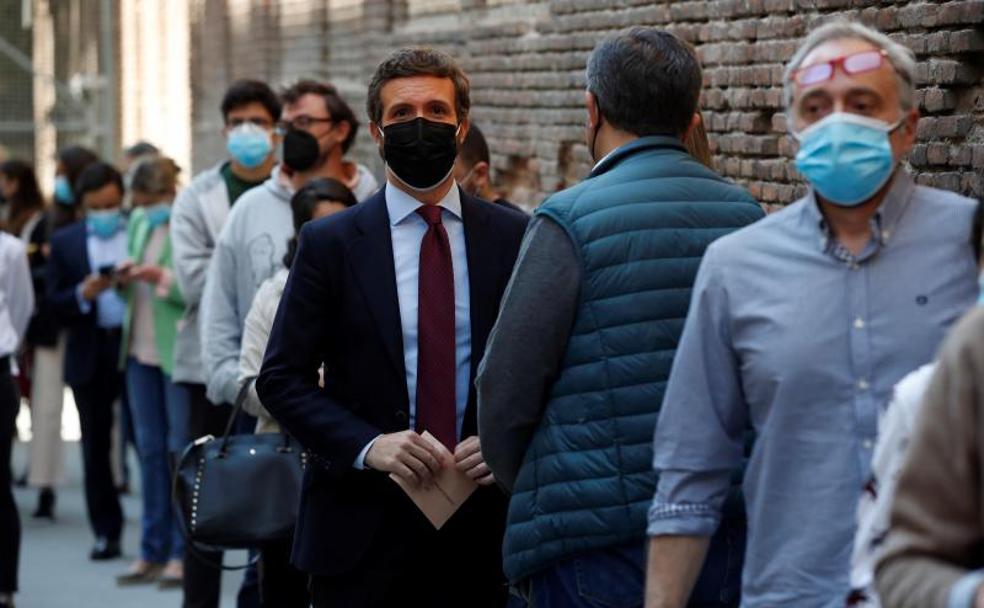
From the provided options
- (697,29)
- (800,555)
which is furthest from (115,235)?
(800,555)

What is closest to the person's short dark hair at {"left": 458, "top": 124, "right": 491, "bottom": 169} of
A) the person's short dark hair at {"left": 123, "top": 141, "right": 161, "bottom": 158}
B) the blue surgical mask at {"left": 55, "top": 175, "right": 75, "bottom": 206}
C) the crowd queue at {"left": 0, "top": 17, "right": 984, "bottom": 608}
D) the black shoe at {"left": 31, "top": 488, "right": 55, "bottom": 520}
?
the crowd queue at {"left": 0, "top": 17, "right": 984, "bottom": 608}

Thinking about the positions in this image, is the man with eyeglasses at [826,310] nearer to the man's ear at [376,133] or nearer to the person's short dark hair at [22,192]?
the man's ear at [376,133]

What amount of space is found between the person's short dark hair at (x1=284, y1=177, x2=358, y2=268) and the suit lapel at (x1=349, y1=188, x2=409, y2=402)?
140cm

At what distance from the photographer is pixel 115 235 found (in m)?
10.8

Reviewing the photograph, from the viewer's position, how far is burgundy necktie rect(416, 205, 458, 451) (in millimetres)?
4816

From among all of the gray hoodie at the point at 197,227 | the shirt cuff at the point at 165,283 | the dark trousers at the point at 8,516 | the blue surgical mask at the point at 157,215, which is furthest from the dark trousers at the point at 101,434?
the gray hoodie at the point at 197,227

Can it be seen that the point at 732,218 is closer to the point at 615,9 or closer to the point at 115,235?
the point at 615,9

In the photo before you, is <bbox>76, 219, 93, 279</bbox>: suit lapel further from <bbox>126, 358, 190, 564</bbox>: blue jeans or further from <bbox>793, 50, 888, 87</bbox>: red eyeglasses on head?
<bbox>793, 50, 888, 87</bbox>: red eyeglasses on head

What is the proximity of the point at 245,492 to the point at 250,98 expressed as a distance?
2.91 metres

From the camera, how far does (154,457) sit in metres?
9.91

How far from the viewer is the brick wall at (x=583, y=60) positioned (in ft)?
18.8

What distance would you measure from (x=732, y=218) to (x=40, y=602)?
6116 millimetres

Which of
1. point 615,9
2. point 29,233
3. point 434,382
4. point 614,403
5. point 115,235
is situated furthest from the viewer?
point 29,233

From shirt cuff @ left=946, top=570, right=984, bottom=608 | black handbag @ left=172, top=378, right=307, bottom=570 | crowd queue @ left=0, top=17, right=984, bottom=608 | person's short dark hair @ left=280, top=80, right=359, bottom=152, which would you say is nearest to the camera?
shirt cuff @ left=946, top=570, right=984, bottom=608
